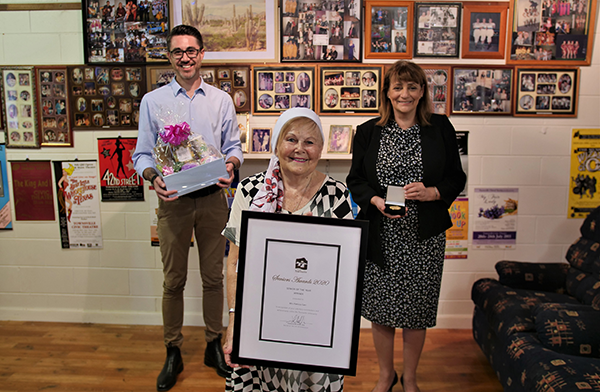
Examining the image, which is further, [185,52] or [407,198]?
[185,52]

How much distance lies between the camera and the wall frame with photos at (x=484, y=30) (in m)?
2.83

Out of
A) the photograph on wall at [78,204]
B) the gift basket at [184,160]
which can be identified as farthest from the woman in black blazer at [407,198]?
the photograph on wall at [78,204]

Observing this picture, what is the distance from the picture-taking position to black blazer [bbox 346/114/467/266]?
1.96 m

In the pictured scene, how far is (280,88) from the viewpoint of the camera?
292 centimetres

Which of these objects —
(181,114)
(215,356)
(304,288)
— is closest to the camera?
(304,288)

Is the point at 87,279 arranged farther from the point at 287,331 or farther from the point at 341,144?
the point at 287,331

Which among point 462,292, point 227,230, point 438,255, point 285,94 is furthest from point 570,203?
point 227,230

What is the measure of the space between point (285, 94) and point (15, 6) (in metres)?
2.20

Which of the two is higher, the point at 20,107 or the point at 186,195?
the point at 20,107

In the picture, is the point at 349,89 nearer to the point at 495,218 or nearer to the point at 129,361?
the point at 495,218

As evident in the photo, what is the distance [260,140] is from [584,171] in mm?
2521

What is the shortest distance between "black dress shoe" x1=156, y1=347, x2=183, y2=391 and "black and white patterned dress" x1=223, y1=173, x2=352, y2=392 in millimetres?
1118

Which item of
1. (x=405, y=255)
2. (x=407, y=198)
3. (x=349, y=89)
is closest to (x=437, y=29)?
(x=349, y=89)

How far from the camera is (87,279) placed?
319cm
